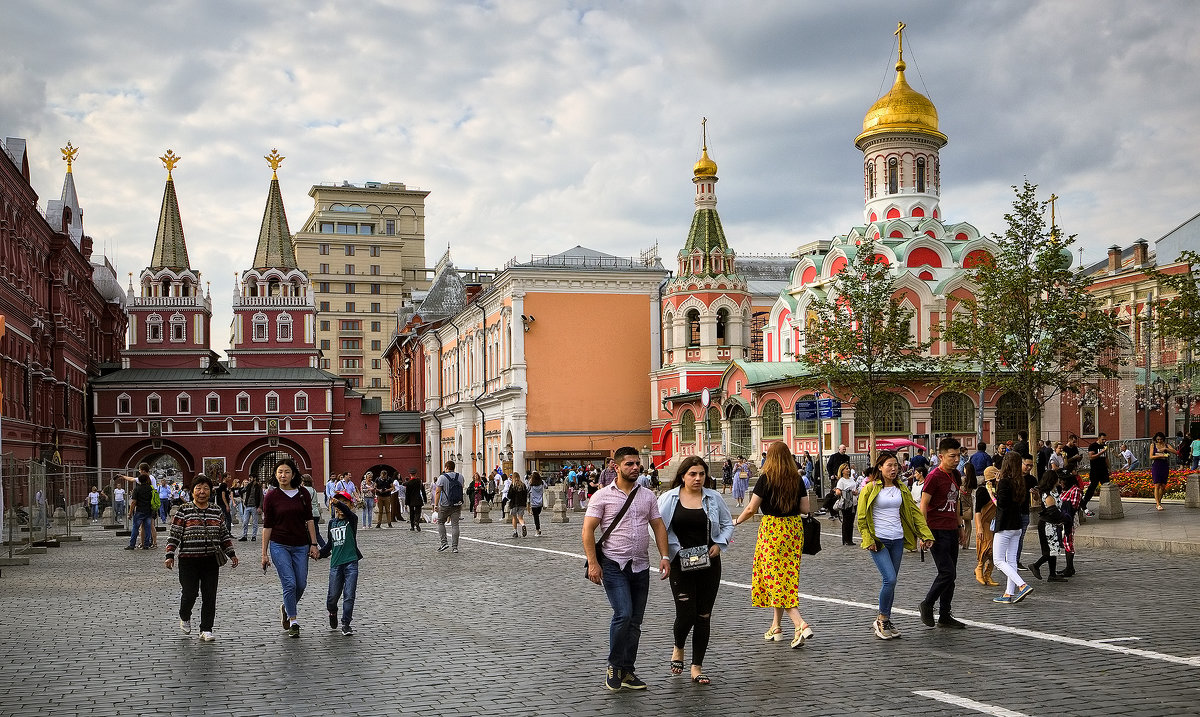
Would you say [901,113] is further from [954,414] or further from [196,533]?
[196,533]

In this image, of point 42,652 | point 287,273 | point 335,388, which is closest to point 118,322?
point 287,273

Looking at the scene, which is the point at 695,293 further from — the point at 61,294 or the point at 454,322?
the point at 61,294

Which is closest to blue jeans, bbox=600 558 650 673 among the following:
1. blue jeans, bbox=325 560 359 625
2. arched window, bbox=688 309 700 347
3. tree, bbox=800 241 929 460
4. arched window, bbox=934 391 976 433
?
blue jeans, bbox=325 560 359 625

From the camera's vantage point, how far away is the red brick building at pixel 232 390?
7538 cm

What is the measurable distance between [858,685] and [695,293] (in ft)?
149

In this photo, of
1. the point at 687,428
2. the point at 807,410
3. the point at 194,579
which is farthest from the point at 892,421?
the point at 194,579

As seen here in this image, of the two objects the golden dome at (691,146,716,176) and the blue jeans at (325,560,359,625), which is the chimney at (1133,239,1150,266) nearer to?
the golden dome at (691,146,716,176)

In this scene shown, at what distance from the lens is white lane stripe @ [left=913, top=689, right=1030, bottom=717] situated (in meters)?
7.30

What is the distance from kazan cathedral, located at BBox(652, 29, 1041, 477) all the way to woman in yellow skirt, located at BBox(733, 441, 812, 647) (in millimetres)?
36033

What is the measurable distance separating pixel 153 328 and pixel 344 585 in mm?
73844

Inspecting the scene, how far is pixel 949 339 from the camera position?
29922 mm

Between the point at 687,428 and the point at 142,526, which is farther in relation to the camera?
the point at 687,428

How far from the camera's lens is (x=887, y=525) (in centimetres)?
1026

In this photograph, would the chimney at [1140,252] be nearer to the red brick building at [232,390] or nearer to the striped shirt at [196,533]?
the red brick building at [232,390]
